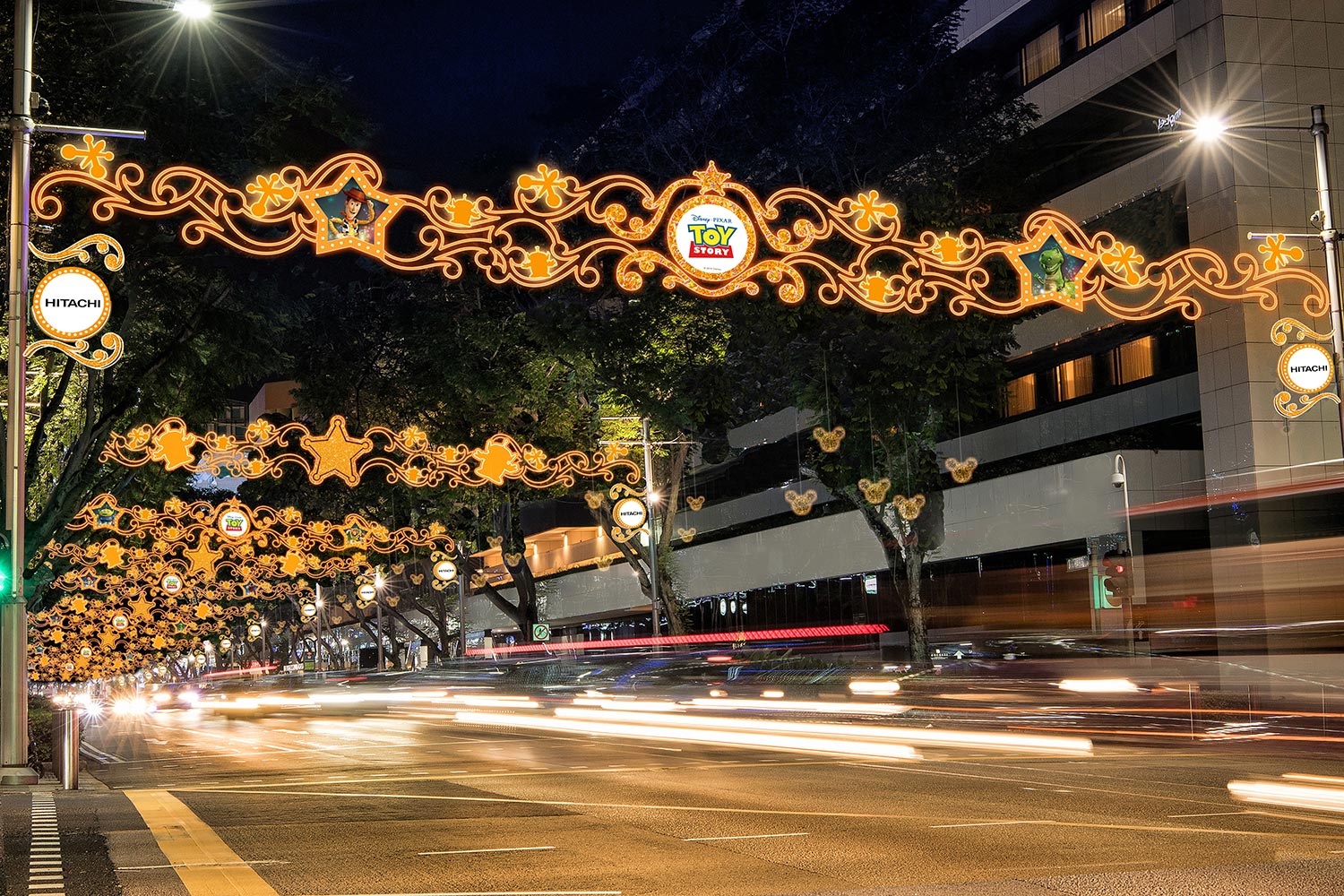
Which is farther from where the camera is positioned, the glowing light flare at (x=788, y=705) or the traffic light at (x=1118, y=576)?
the glowing light flare at (x=788, y=705)

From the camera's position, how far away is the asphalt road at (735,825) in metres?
9.59

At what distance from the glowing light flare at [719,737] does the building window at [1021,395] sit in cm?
1683

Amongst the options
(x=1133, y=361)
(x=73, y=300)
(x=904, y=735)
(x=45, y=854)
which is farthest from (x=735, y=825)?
(x=1133, y=361)

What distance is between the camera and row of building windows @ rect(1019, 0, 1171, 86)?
1422 inches

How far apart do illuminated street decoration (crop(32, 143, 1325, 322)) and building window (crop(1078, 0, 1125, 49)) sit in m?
19.5

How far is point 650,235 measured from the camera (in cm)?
1580

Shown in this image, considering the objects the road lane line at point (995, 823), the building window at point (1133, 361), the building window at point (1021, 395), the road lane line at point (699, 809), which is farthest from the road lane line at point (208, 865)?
the building window at point (1021, 395)

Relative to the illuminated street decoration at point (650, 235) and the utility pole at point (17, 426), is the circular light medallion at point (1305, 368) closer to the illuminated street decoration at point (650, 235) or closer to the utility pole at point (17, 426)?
the illuminated street decoration at point (650, 235)

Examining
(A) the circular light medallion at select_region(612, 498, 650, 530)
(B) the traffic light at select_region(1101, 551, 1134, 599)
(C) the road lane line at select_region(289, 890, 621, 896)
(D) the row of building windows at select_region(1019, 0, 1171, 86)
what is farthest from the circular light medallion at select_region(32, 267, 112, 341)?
(D) the row of building windows at select_region(1019, 0, 1171, 86)

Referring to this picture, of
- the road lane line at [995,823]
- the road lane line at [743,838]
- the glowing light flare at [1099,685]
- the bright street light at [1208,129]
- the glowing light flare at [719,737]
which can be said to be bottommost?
the glowing light flare at [719,737]

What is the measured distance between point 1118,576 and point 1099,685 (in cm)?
289

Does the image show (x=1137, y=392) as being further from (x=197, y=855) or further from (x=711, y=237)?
(x=197, y=855)

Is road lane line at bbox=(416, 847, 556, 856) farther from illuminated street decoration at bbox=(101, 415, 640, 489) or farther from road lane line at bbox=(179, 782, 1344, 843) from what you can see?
illuminated street decoration at bbox=(101, 415, 640, 489)

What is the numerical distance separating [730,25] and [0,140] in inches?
855
